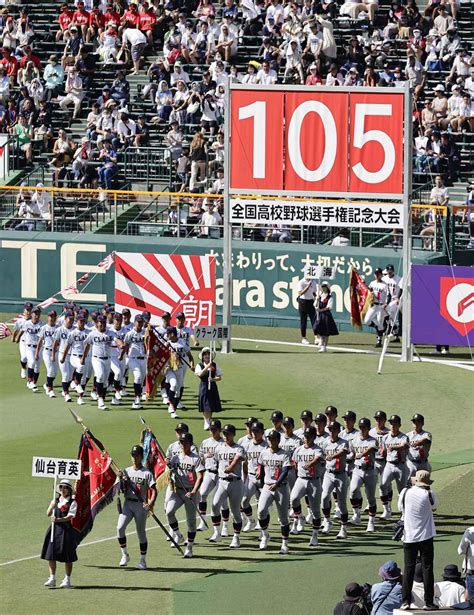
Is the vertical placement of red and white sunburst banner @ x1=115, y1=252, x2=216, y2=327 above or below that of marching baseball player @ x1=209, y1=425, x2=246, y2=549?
above

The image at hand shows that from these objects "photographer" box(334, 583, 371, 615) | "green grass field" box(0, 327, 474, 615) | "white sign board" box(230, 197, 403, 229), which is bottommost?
"green grass field" box(0, 327, 474, 615)

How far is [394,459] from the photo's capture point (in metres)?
23.7

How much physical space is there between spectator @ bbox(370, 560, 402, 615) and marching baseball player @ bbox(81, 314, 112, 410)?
14156 millimetres

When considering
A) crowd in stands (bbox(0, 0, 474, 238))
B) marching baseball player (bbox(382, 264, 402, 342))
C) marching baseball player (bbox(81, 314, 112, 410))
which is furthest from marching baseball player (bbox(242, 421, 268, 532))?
crowd in stands (bbox(0, 0, 474, 238))

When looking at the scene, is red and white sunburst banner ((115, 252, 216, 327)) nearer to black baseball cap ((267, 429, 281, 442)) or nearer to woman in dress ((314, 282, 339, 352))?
woman in dress ((314, 282, 339, 352))

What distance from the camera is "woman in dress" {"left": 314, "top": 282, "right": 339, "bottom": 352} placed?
35.4 metres

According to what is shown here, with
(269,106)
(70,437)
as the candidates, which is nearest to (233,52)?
(269,106)

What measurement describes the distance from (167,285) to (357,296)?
434 centimetres

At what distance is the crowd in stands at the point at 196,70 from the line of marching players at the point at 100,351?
8610 millimetres

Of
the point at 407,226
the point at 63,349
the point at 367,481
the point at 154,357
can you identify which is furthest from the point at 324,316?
the point at 367,481

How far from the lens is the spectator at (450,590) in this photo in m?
18.0

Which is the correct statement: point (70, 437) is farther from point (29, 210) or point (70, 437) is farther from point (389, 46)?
point (389, 46)

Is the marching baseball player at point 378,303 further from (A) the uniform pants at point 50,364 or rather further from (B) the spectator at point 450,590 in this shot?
(B) the spectator at point 450,590

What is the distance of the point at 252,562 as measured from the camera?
71.3 feet
